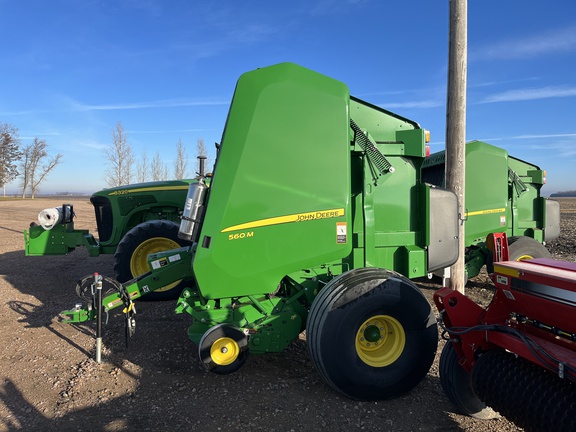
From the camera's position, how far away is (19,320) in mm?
5262

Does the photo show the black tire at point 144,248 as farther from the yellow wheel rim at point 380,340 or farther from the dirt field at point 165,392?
the yellow wheel rim at point 380,340

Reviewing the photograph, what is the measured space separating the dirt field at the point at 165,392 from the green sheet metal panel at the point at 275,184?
0.87m

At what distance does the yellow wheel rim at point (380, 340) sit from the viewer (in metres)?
3.27

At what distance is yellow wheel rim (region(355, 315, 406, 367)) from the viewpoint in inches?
129

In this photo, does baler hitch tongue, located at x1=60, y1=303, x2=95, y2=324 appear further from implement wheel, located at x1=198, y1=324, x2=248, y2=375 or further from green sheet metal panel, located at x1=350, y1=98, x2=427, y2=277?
green sheet metal panel, located at x1=350, y1=98, x2=427, y2=277

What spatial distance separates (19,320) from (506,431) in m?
5.61

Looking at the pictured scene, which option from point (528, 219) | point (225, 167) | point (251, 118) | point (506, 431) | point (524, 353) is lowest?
point (506, 431)

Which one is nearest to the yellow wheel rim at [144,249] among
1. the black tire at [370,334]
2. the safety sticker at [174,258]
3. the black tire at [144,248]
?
the black tire at [144,248]

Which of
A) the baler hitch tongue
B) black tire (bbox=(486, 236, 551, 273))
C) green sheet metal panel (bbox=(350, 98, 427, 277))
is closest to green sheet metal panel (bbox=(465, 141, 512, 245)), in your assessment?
black tire (bbox=(486, 236, 551, 273))

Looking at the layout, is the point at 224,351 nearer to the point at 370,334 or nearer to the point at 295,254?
the point at 295,254

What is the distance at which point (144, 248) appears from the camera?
20.2 feet

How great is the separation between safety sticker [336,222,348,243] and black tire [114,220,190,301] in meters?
3.33

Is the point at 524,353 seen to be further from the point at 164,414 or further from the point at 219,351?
the point at 164,414

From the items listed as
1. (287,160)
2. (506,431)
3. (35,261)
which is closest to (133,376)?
(287,160)
